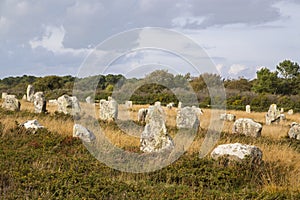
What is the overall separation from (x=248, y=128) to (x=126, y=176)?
9451 millimetres

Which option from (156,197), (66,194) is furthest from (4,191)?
(156,197)

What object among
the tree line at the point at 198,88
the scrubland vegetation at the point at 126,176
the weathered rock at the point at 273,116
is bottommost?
the scrubland vegetation at the point at 126,176

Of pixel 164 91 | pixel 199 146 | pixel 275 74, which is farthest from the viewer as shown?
pixel 275 74

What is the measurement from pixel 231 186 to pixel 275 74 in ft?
185

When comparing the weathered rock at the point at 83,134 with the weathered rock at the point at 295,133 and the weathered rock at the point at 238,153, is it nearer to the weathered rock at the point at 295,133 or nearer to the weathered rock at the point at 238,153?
the weathered rock at the point at 238,153

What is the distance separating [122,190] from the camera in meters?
8.24

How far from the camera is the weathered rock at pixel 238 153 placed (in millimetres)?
10539

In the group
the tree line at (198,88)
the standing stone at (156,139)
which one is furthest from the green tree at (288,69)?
the standing stone at (156,139)

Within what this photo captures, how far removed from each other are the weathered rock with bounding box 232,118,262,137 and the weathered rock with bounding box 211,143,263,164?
7007 mm

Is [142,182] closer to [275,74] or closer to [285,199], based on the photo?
[285,199]

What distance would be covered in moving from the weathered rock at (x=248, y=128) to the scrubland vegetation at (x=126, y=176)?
3880 millimetres

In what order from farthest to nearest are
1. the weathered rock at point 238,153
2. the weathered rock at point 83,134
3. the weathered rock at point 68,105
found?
the weathered rock at point 68,105 → the weathered rock at point 83,134 → the weathered rock at point 238,153

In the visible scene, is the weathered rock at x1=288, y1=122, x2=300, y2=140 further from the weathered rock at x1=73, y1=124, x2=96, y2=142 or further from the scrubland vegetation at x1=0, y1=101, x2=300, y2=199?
the weathered rock at x1=73, y1=124, x2=96, y2=142

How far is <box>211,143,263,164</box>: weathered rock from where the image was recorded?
34.6 feet
